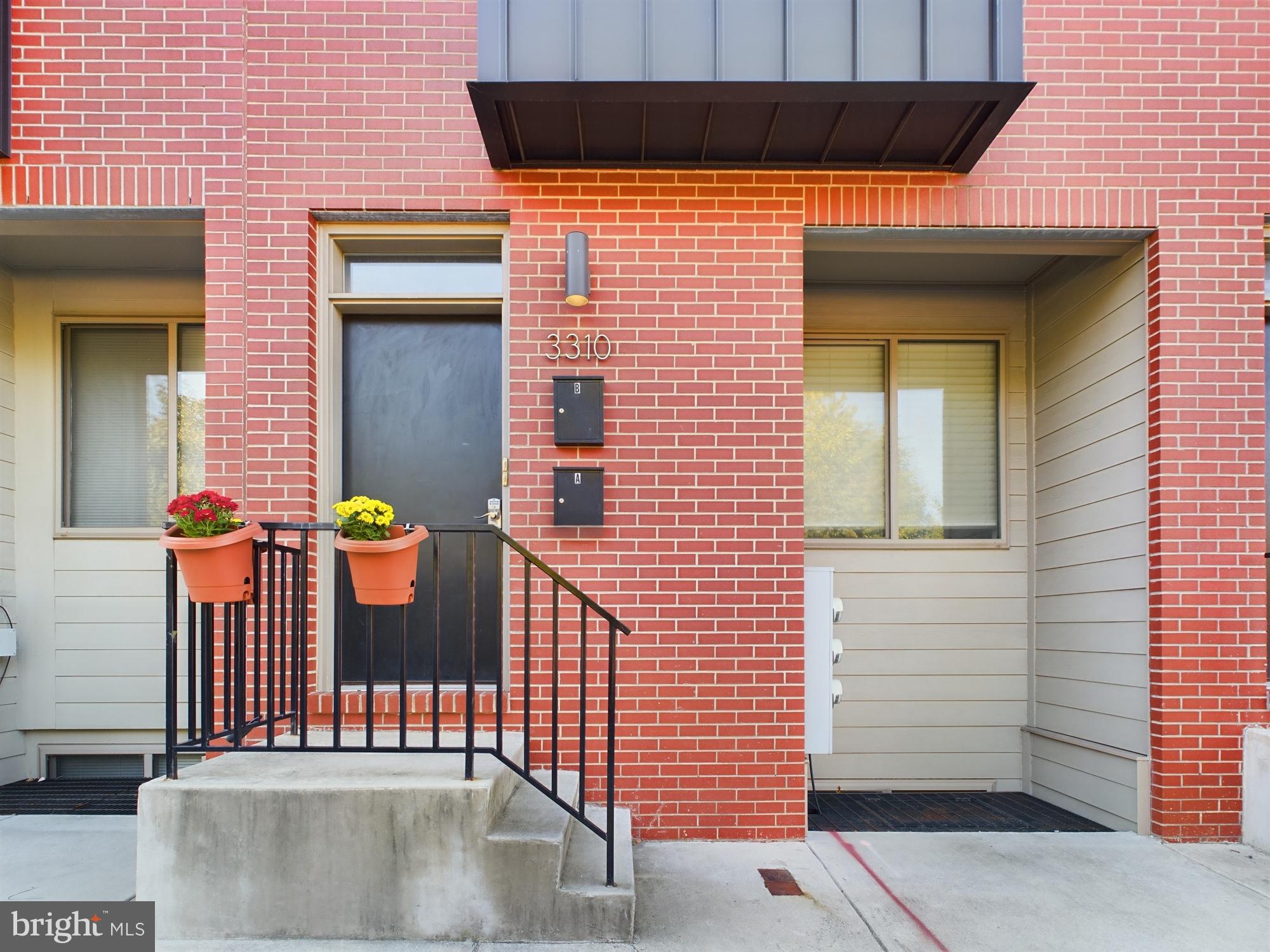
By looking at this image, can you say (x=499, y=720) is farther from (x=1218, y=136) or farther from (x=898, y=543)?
(x=1218, y=136)

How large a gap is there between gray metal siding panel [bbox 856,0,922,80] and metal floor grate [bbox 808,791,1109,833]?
3696 mm

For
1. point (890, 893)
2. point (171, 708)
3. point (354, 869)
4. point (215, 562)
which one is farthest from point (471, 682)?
point (890, 893)

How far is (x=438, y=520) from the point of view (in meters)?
4.02

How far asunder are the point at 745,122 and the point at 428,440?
224cm

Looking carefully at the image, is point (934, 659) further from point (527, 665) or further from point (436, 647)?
point (436, 647)

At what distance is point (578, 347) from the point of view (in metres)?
3.73

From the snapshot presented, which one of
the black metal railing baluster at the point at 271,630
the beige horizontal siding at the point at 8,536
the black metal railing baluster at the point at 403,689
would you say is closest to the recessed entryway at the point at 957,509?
the black metal railing baluster at the point at 403,689

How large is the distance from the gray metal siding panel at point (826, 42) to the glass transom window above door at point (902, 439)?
6.32 feet

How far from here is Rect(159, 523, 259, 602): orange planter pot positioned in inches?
107

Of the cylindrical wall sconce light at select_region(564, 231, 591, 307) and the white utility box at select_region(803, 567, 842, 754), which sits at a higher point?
the cylindrical wall sconce light at select_region(564, 231, 591, 307)

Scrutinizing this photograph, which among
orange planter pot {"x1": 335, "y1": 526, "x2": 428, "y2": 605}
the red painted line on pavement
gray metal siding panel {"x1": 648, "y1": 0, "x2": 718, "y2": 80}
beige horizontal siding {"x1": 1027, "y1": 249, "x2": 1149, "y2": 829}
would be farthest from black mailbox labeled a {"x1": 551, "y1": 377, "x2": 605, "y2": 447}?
beige horizontal siding {"x1": 1027, "y1": 249, "x2": 1149, "y2": 829}

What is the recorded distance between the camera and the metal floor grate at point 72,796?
407 cm

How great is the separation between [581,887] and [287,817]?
42.7 inches

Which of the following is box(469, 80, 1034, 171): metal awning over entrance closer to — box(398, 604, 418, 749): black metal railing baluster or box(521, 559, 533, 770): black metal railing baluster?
box(521, 559, 533, 770): black metal railing baluster
